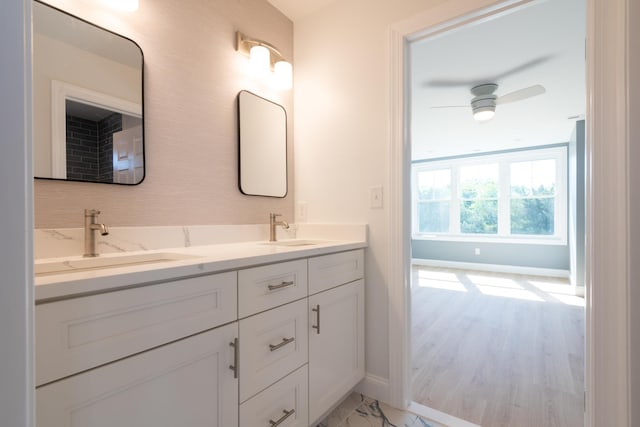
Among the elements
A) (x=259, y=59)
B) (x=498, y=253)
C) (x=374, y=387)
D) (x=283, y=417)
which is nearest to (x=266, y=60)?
(x=259, y=59)

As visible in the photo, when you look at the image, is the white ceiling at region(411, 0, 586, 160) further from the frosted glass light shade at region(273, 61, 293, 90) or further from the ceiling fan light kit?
the frosted glass light shade at region(273, 61, 293, 90)

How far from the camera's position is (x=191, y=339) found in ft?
2.93

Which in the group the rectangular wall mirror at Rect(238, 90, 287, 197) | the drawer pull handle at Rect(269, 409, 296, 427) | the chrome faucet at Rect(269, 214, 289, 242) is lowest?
the drawer pull handle at Rect(269, 409, 296, 427)

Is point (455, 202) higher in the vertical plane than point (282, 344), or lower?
higher

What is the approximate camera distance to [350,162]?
1.80 meters

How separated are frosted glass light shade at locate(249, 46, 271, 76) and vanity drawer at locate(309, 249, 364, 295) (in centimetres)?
119

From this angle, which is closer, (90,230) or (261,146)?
(90,230)

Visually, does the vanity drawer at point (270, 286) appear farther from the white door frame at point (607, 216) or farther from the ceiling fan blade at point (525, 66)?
the ceiling fan blade at point (525, 66)

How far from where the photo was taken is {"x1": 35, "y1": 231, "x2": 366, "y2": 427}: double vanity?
2.22 ft

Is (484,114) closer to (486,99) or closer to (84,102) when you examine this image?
(486,99)

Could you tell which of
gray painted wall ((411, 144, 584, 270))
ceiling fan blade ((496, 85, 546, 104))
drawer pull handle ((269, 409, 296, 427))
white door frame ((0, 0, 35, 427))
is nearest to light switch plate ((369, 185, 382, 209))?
drawer pull handle ((269, 409, 296, 427))

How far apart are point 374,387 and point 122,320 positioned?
1407 mm

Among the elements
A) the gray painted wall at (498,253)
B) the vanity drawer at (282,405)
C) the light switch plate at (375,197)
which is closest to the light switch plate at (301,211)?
the light switch plate at (375,197)

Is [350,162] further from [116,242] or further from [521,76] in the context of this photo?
[521,76]
